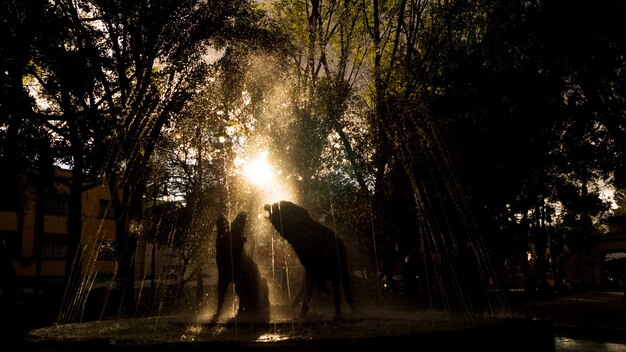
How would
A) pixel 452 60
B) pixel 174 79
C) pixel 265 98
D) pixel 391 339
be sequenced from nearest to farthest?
pixel 391 339 → pixel 174 79 → pixel 452 60 → pixel 265 98

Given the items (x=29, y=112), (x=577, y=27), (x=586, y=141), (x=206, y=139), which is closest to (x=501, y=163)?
(x=586, y=141)

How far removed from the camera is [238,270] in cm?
780

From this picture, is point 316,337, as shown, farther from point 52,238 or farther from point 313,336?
point 52,238

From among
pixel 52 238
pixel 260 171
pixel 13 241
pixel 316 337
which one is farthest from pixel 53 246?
pixel 316 337

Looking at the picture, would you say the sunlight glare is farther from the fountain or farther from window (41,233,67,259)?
window (41,233,67,259)

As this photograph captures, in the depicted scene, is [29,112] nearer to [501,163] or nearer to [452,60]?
[452,60]

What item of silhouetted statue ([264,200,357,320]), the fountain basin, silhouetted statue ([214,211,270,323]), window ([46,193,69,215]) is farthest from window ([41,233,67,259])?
silhouetted statue ([264,200,357,320])

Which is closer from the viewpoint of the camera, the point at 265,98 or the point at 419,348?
the point at 419,348

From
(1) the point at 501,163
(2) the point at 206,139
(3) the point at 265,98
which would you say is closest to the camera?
(3) the point at 265,98

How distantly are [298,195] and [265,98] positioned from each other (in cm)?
346

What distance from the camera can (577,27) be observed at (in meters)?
11.7

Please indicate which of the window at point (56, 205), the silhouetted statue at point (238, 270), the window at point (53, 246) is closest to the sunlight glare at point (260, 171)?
the silhouetted statue at point (238, 270)

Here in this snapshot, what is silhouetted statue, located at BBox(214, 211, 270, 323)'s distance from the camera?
779 cm

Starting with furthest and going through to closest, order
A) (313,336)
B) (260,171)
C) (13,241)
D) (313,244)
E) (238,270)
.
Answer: (13,241)
(260,171)
(238,270)
(313,244)
(313,336)
